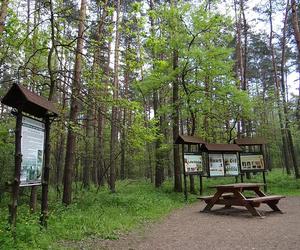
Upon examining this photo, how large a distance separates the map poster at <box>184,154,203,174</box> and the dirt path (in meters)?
3.74

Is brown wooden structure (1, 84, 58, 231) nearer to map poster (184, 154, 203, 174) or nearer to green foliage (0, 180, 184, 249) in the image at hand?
green foliage (0, 180, 184, 249)

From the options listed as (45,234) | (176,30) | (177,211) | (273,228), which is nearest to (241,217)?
(273,228)

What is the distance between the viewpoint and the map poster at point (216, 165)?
47.8 feet

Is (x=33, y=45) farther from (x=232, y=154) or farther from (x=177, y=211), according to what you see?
(x=232, y=154)

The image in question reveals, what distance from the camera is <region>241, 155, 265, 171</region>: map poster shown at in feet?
51.5

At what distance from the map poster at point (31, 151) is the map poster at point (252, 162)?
11869 mm

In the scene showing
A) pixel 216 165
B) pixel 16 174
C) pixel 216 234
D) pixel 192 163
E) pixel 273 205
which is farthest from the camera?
pixel 216 165

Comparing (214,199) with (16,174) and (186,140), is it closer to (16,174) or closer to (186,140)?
(186,140)

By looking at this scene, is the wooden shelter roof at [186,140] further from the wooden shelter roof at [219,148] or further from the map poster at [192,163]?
the map poster at [192,163]

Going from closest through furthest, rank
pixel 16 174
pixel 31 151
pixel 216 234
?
pixel 16 174 → pixel 31 151 → pixel 216 234

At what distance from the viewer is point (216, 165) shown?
14.8m

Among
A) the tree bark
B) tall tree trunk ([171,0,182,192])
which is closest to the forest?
tall tree trunk ([171,0,182,192])

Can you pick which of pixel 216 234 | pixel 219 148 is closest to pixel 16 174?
pixel 216 234

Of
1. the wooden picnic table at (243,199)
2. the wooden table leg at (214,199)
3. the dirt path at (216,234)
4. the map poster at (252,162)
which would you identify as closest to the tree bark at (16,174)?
the dirt path at (216,234)
